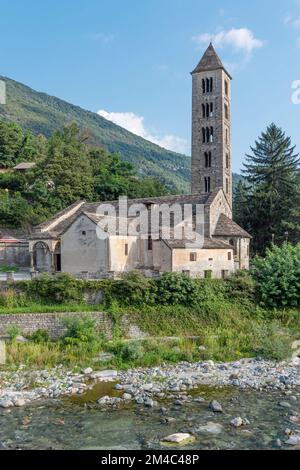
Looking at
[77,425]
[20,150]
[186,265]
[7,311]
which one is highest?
[20,150]

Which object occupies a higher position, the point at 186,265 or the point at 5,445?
the point at 186,265

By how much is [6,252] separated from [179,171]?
528 ft

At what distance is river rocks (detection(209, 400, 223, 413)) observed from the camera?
16797 millimetres

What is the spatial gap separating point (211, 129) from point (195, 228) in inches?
674

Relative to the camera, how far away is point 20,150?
73.6m

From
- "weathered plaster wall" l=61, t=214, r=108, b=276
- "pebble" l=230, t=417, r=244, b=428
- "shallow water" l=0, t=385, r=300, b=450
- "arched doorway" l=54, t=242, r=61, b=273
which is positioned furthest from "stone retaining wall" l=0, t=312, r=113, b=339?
"arched doorway" l=54, t=242, r=61, b=273

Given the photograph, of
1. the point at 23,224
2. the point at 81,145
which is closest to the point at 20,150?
the point at 81,145

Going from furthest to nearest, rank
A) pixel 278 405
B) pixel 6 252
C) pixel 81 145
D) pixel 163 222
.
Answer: pixel 81 145 → pixel 6 252 → pixel 163 222 → pixel 278 405

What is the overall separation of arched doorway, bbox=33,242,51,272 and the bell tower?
18808mm

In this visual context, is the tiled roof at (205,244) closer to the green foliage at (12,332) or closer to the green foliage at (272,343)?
the green foliage at (272,343)

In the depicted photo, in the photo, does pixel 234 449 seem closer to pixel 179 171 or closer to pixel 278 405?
pixel 278 405

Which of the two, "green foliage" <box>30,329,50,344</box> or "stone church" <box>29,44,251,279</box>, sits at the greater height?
"stone church" <box>29,44,251,279</box>

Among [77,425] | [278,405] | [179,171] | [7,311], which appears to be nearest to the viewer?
[77,425]

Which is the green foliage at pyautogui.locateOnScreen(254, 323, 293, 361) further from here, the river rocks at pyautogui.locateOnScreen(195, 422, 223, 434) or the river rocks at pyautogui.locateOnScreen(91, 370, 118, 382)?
the river rocks at pyautogui.locateOnScreen(195, 422, 223, 434)
